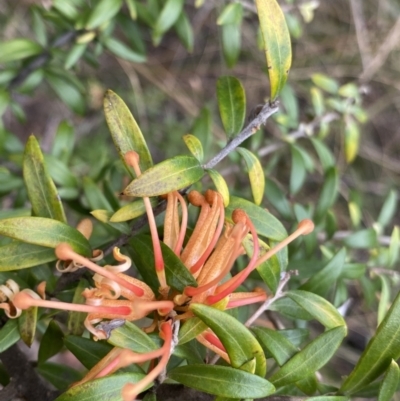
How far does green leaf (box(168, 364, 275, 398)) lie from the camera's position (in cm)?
58

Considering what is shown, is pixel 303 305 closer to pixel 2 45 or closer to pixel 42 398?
pixel 42 398

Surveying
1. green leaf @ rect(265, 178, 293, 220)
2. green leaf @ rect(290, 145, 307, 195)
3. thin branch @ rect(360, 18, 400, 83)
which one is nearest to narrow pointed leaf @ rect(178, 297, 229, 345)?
green leaf @ rect(265, 178, 293, 220)

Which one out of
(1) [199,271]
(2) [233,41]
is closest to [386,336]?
(1) [199,271]

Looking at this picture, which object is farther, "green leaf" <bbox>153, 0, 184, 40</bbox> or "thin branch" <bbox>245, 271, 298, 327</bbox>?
"green leaf" <bbox>153, 0, 184, 40</bbox>

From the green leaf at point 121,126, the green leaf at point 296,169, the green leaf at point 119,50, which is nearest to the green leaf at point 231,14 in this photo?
the green leaf at point 119,50

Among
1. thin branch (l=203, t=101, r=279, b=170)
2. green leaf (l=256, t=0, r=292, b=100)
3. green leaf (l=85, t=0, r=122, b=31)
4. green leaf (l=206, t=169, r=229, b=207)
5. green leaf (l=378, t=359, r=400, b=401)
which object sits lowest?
green leaf (l=378, t=359, r=400, b=401)

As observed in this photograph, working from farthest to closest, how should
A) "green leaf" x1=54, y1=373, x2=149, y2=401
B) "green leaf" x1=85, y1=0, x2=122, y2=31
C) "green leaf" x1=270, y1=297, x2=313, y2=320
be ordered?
"green leaf" x1=85, y1=0, x2=122, y2=31 < "green leaf" x1=270, y1=297, x2=313, y2=320 < "green leaf" x1=54, y1=373, x2=149, y2=401

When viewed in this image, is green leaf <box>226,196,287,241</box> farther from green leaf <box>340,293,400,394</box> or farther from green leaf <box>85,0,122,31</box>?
green leaf <box>85,0,122,31</box>

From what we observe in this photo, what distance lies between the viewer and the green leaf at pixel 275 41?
65 cm

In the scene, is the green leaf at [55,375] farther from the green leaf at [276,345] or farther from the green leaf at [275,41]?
the green leaf at [275,41]

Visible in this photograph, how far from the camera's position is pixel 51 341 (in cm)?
76

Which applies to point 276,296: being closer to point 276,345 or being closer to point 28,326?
point 276,345

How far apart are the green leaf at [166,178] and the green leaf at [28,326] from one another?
0.75 ft

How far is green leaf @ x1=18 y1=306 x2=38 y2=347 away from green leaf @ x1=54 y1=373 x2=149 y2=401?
0.13m
